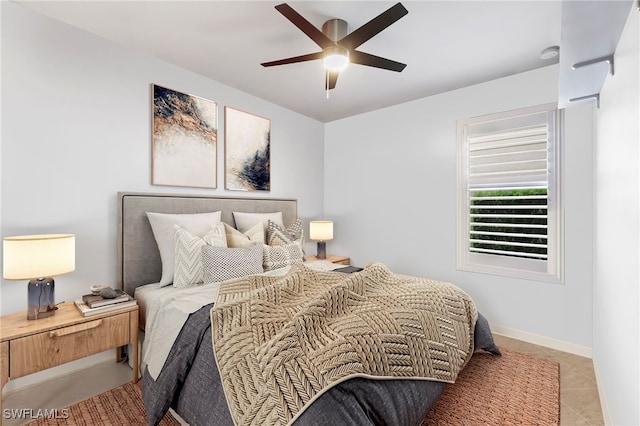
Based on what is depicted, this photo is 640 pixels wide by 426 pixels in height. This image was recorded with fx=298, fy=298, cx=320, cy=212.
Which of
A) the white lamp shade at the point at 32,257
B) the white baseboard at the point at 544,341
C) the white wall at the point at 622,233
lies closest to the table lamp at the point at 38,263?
the white lamp shade at the point at 32,257

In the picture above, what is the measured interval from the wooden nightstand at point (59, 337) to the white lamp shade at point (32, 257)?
11.6 inches

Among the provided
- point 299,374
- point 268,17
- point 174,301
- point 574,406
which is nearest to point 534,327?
point 574,406

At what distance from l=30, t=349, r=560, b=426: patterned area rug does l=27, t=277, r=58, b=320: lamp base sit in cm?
61

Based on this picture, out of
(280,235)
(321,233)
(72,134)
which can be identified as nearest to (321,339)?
(280,235)

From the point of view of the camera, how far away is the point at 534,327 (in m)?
2.86

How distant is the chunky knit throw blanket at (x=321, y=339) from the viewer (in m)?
1.16

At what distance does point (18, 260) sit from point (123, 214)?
0.78 meters

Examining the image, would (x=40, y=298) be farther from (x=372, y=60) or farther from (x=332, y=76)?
(x=372, y=60)

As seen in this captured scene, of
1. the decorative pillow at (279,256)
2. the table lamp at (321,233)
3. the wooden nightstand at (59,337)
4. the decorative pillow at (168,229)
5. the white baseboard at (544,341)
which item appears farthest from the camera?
the table lamp at (321,233)

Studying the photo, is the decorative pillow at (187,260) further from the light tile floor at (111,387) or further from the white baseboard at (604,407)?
the white baseboard at (604,407)

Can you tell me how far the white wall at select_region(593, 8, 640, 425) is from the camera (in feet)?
3.74

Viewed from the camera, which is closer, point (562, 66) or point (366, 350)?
point (366, 350)

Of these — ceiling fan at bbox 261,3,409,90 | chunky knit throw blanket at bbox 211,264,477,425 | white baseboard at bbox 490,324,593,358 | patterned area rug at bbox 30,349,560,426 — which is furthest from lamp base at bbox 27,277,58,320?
white baseboard at bbox 490,324,593,358

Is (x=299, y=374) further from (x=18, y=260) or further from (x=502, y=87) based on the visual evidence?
(x=502, y=87)
